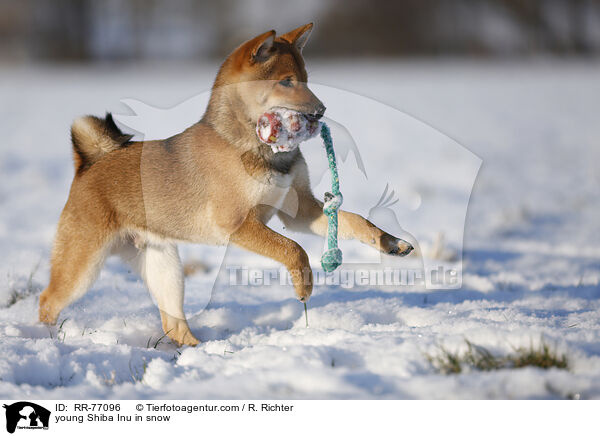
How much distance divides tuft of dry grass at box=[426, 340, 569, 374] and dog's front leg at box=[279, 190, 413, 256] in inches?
30.4

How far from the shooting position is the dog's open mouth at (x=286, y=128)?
279cm

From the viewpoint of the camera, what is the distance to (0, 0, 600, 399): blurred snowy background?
2.36 m

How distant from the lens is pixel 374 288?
395 cm

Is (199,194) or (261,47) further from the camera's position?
(199,194)

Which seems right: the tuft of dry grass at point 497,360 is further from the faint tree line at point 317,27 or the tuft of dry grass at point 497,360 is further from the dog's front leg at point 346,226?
the faint tree line at point 317,27

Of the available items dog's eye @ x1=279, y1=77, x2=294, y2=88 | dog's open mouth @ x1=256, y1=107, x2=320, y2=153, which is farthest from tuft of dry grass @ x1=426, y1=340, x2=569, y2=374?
dog's eye @ x1=279, y1=77, x2=294, y2=88

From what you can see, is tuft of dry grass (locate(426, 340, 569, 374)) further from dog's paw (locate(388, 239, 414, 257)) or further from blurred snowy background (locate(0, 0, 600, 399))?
dog's paw (locate(388, 239, 414, 257))

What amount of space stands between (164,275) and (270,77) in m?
1.28

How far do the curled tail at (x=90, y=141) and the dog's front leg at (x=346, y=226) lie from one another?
3.49 feet

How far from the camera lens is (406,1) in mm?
22922

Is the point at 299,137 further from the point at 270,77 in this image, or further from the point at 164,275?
the point at 164,275
